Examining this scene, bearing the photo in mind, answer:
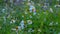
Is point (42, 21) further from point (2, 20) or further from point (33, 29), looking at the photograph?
point (2, 20)

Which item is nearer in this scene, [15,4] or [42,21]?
[42,21]

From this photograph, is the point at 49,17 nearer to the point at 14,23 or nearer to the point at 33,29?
the point at 33,29

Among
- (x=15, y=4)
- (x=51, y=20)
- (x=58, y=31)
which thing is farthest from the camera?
(x=15, y=4)

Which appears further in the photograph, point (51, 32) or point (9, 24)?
point (9, 24)

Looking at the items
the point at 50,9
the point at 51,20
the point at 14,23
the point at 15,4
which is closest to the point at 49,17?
the point at 51,20

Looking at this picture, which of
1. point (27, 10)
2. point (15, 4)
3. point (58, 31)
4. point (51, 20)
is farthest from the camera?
point (15, 4)

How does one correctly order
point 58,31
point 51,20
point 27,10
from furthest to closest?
1. point 27,10
2. point 51,20
3. point 58,31

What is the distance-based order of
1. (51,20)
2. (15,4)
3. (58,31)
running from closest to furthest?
(58,31), (51,20), (15,4)

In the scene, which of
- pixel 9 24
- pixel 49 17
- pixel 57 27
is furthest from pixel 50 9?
pixel 9 24
